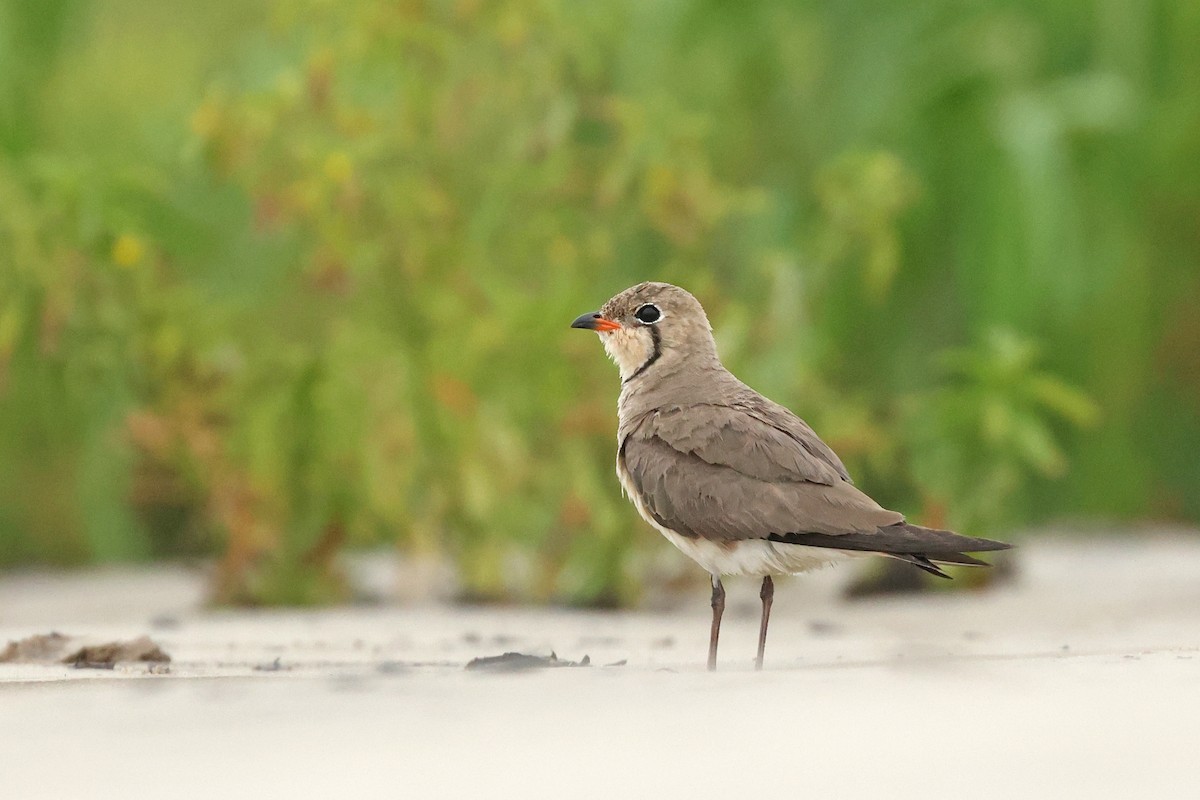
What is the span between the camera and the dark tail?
10.5ft

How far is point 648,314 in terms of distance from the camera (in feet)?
13.8

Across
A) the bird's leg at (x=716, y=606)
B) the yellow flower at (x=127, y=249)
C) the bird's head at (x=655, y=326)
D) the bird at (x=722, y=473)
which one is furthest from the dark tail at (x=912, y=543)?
the yellow flower at (x=127, y=249)

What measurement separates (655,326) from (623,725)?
64.1 inches

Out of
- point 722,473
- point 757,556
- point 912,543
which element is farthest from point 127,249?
point 912,543

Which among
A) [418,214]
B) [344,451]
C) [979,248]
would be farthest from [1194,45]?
[344,451]

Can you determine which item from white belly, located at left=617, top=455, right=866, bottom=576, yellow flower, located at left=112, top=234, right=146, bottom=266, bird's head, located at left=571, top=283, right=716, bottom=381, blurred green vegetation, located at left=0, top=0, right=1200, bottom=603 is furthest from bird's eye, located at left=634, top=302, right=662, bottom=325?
yellow flower, located at left=112, top=234, right=146, bottom=266

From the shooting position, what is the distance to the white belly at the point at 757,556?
3.56 m

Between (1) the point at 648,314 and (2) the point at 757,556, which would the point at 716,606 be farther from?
(1) the point at 648,314

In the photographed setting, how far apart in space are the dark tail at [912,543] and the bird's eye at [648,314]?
0.90m

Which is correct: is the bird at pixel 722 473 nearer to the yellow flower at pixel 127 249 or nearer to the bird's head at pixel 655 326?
the bird's head at pixel 655 326

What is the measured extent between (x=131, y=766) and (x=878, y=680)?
1.44m

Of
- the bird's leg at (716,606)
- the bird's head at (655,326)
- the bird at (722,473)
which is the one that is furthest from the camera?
the bird's head at (655,326)

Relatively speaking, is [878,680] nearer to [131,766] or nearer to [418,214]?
[131,766]

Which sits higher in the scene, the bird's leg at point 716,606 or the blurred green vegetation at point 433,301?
the blurred green vegetation at point 433,301
